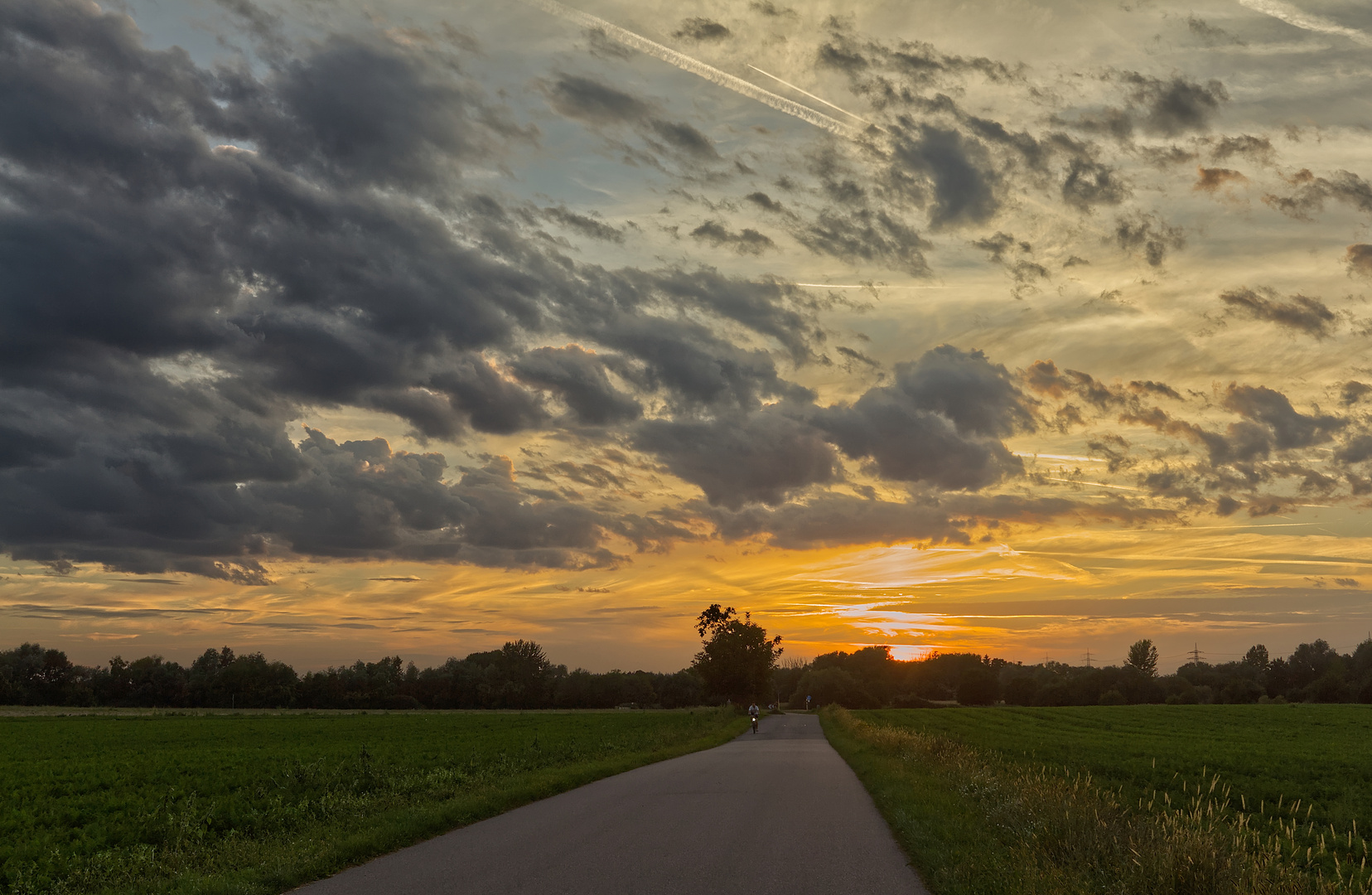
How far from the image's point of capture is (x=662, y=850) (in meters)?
13.2

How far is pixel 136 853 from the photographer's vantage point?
45.8 ft

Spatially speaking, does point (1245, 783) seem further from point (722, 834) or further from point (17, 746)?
point (17, 746)

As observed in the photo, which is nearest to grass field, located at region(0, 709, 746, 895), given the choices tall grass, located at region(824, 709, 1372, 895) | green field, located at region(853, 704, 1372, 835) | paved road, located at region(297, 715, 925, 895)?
paved road, located at region(297, 715, 925, 895)

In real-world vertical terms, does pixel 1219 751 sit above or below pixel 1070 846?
below

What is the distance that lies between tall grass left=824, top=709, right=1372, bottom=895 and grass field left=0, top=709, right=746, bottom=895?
842 centimetres

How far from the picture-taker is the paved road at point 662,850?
1091cm

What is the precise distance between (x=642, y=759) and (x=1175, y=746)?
27.9 m

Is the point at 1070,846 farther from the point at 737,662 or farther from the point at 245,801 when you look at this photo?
the point at 737,662

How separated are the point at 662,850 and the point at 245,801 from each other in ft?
39.9

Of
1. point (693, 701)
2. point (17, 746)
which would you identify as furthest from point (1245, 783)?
point (693, 701)

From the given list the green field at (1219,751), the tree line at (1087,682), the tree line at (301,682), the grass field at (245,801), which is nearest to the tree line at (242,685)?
the tree line at (301,682)

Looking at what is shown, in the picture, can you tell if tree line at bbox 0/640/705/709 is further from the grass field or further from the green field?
the grass field

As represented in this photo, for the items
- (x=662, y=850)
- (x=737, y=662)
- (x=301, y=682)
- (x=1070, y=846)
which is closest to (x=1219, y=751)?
(x=1070, y=846)

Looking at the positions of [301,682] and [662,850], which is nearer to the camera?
[662,850]
